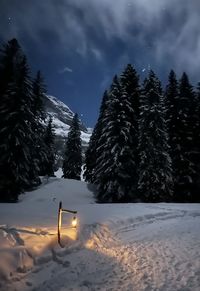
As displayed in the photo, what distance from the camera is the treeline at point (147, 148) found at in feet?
102

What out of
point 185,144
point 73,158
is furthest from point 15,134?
point 73,158

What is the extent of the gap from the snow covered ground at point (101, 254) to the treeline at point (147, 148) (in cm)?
1255

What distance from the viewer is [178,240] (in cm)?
1359

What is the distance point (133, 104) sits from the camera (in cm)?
3725

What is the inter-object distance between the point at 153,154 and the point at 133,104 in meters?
7.98

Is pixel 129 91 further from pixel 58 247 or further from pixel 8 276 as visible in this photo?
pixel 8 276

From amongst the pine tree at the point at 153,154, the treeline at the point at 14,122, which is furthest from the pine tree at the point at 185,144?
the treeline at the point at 14,122

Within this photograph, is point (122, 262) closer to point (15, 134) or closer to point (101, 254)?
point (101, 254)

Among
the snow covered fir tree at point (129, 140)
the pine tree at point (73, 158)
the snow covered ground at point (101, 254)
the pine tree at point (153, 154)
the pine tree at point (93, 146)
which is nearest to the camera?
the snow covered ground at point (101, 254)

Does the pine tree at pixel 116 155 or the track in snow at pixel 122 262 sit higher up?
the pine tree at pixel 116 155

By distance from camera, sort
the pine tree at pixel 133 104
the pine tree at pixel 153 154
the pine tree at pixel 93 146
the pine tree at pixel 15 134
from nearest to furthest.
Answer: the pine tree at pixel 15 134, the pine tree at pixel 153 154, the pine tree at pixel 133 104, the pine tree at pixel 93 146

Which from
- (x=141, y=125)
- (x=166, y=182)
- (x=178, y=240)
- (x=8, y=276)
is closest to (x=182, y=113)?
(x=141, y=125)

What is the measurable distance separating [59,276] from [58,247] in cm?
241

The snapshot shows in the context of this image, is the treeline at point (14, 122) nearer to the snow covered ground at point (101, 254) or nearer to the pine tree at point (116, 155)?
the pine tree at point (116, 155)
